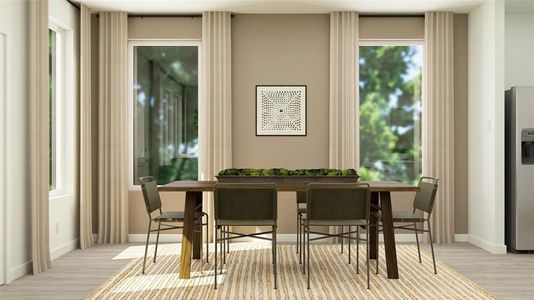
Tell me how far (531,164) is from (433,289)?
252 centimetres

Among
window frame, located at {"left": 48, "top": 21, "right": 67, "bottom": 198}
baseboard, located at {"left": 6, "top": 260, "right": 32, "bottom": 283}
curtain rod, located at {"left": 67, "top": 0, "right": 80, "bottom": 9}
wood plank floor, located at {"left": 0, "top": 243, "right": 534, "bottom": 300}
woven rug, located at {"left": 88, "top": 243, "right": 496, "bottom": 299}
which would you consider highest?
curtain rod, located at {"left": 67, "top": 0, "right": 80, "bottom": 9}

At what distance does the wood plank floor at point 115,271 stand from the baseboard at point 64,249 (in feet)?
0.24

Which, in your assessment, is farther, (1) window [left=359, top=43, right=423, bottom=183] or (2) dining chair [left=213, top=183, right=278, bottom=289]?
(1) window [left=359, top=43, right=423, bottom=183]

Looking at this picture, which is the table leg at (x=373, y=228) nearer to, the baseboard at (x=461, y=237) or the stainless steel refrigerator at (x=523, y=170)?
the stainless steel refrigerator at (x=523, y=170)

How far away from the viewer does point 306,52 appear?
7004 mm

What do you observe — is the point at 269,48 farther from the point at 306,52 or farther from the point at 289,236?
the point at 289,236

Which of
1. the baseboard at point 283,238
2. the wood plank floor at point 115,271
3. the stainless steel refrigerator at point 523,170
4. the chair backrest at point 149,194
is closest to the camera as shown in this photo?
the wood plank floor at point 115,271

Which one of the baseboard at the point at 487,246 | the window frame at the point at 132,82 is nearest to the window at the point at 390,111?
the baseboard at the point at 487,246

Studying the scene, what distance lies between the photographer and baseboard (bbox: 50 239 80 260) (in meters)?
5.90

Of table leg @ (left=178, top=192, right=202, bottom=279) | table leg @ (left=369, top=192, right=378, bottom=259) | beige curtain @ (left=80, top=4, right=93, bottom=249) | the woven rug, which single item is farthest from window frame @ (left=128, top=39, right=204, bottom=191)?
table leg @ (left=369, top=192, right=378, bottom=259)

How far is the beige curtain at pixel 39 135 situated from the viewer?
5.11 metres

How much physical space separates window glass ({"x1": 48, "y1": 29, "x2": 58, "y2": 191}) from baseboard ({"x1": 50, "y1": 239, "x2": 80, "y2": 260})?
2.21 ft

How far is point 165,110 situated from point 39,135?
213 cm

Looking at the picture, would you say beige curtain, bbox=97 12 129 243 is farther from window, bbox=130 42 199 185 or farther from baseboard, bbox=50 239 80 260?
baseboard, bbox=50 239 80 260
